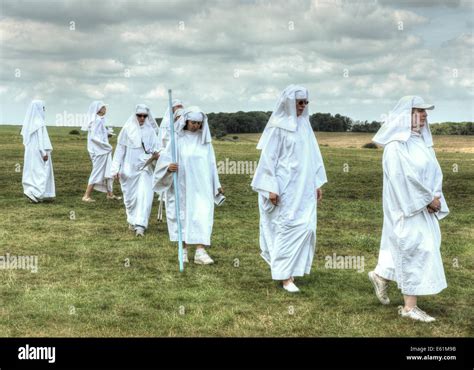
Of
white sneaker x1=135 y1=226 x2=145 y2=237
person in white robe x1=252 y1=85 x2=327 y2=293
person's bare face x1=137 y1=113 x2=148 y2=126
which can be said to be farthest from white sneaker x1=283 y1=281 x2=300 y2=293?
person's bare face x1=137 y1=113 x2=148 y2=126

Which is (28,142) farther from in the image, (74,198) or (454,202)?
(454,202)

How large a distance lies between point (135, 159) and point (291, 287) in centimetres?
544

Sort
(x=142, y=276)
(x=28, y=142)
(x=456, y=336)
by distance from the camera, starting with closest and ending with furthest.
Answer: (x=456, y=336), (x=142, y=276), (x=28, y=142)

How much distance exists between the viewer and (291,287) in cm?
869

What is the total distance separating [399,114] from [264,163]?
6.33ft

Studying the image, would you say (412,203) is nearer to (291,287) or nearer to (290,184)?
(290,184)

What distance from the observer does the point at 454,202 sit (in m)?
18.7

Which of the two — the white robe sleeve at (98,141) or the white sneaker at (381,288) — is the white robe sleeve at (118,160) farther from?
the white sneaker at (381,288)

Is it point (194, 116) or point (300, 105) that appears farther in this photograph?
point (194, 116)

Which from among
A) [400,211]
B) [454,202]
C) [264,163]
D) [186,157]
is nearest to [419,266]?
[400,211]

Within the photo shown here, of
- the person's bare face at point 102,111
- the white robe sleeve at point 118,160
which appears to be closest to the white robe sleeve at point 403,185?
the white robe sleeve at point 118,160

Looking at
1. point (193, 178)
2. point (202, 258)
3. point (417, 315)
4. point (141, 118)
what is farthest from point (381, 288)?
point (141, 118)

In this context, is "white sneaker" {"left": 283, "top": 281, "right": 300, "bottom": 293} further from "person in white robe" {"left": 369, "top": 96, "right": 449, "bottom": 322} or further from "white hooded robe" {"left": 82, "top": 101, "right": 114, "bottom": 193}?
"white hooded robe" {"left": 82, "top": 101, "right": 114, "bottom": 193}

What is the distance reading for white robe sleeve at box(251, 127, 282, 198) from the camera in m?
8.83
